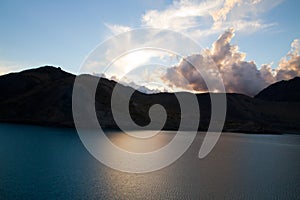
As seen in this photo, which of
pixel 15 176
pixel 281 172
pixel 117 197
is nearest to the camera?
pixel 117 197

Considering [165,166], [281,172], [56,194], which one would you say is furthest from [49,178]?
[281,172]

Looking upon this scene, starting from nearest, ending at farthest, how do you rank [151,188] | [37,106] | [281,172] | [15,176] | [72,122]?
[151,188]
[15,176]
[281,172]
[72,122]
[37,106]

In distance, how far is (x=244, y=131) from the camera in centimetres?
19988

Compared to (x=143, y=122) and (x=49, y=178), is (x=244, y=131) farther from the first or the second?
(x=49, y=178)

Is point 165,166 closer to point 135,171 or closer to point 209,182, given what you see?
point 135,171

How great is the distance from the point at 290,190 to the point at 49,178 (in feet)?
117

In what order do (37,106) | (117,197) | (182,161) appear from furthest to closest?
(37,106)
(182,161)
(117,197)

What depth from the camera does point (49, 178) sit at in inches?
1505

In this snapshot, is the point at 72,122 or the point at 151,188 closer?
the point at 151,188

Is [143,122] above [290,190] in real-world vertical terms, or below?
above

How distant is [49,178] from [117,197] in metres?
13.8

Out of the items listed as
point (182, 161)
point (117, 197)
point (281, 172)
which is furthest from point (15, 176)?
point (281, 172)

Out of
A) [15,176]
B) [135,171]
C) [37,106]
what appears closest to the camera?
[15,176]

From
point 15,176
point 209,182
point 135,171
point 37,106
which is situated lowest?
point 209,182
